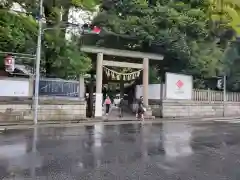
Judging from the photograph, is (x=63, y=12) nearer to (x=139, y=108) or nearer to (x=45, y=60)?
(x=45, y=60)

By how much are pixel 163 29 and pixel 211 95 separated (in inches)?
306

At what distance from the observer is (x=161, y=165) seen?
7008 millimetres

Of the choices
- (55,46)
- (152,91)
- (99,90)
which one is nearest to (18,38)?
(55,46)

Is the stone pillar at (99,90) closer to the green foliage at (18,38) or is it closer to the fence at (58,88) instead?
the fence at (58,88)

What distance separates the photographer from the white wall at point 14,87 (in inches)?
678

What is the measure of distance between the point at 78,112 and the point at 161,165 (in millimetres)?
13025

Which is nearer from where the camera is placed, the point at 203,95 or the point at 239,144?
the point at 239,144

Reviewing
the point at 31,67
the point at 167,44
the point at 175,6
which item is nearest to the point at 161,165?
the point at 31,67

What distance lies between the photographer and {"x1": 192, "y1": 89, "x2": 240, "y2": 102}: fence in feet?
82.3

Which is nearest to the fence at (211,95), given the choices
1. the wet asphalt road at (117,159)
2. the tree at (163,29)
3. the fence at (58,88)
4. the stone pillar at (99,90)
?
the tree at (163,29)

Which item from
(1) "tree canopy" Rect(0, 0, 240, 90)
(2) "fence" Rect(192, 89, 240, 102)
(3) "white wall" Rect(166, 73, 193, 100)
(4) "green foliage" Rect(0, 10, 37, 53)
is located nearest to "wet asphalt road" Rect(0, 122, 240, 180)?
(4) "green foliage" Rect(0, 10, 37, 53)

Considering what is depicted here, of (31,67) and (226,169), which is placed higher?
(31,67)

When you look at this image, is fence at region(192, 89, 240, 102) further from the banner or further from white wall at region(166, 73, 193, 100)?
the banner

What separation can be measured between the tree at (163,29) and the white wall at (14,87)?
6.86 m
